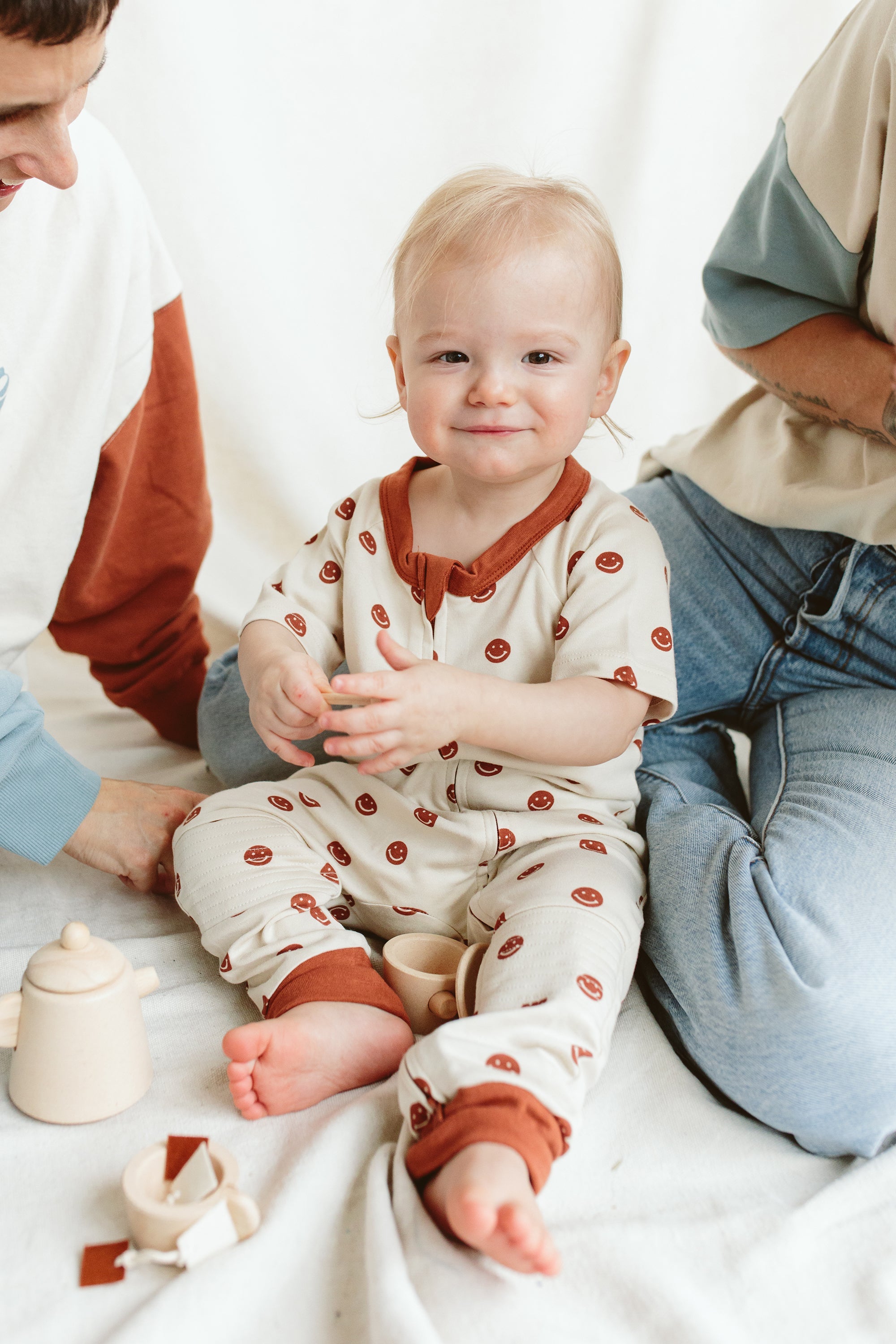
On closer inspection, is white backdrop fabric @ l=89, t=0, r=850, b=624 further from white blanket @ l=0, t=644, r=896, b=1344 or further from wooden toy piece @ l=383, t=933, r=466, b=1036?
white blanket @ l=0, t=644, r=896, b=1344

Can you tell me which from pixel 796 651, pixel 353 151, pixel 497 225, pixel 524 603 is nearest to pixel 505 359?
pixel 497 225

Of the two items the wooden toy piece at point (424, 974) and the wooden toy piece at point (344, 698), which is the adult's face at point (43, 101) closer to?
the wooden toy piece at point (344, 698)

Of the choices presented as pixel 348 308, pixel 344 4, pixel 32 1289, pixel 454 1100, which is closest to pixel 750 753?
pixel 454 1100

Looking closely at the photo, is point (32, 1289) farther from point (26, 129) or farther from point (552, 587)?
point (26, 129)

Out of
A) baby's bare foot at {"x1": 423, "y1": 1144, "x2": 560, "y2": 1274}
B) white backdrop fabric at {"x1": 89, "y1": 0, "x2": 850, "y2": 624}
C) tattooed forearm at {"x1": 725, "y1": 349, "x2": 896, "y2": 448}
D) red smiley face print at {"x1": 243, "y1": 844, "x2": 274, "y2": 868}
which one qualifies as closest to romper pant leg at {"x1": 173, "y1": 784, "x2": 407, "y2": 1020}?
red smiley face print at {"x1": 243, "y1": 844, "x2": 274, "y2": 868}

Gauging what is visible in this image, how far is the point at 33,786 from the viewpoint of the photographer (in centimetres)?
104

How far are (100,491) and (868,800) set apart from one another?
859 mm

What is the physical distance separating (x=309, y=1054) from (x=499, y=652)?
0.38 m

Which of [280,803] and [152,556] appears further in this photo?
[152,556]

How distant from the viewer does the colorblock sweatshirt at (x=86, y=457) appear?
1.07 m

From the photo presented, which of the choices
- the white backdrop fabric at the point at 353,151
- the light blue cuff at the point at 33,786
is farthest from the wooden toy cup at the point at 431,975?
the white backdrop fabric at the point at 353,151

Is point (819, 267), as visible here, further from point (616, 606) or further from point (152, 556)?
point (152, 556)

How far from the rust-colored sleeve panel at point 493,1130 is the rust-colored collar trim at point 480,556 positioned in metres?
0.44

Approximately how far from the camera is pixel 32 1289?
677mm
